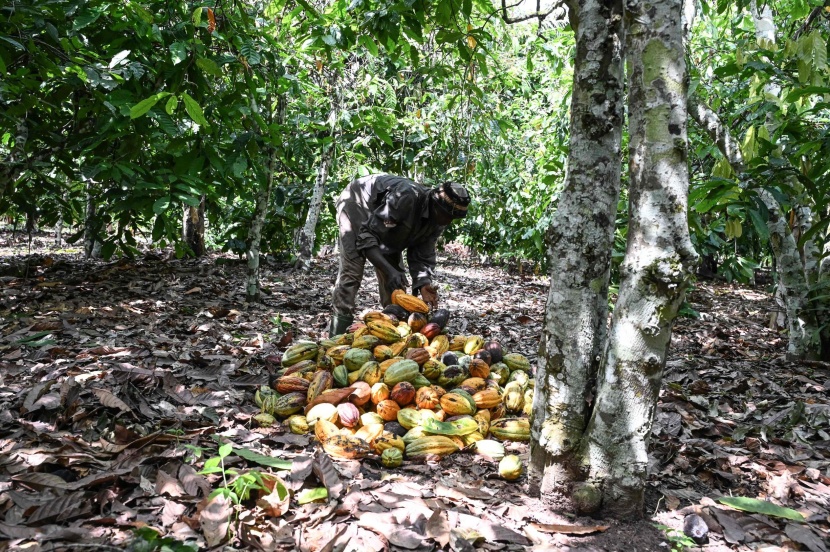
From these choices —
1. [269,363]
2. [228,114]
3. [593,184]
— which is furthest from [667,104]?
[228,114]

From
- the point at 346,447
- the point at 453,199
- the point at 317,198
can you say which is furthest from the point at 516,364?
the point at 317,198

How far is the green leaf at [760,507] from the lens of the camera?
1.77m

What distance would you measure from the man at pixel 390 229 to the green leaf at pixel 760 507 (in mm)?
1936

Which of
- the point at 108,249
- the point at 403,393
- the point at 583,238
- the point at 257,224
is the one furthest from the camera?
the point at 257,224

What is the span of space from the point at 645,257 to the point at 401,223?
78.1 inches

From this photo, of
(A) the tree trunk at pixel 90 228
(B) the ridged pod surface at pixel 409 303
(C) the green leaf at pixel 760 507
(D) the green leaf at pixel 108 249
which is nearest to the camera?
(C) the green leaf at pixel 760 507

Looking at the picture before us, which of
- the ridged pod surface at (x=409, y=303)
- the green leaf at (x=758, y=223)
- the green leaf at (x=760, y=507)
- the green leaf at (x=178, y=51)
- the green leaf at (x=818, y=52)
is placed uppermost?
the green leaf at (x=818, y=52)

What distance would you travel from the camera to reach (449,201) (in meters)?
3.21

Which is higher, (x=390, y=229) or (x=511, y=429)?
(x=390, y=229)

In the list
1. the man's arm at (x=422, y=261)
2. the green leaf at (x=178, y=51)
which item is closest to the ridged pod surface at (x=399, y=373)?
the man's arm at (x=422, y=261)

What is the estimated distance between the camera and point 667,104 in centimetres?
165

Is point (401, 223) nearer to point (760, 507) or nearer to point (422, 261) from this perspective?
point (422, 261)

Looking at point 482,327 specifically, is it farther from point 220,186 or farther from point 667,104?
point 667,104

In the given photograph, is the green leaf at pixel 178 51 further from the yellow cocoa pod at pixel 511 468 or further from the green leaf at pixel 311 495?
the yellow cocoa pod at pixel 511 468
